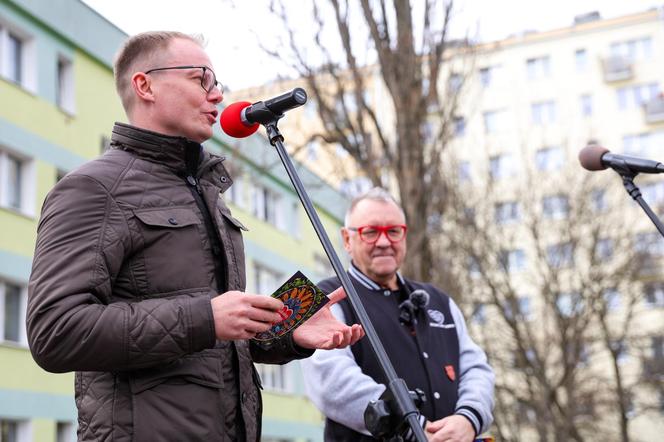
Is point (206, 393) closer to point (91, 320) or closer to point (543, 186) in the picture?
point (91, 320)

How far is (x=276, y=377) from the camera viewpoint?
30578mm

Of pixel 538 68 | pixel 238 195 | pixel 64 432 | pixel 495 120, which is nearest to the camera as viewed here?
pixel 64 432

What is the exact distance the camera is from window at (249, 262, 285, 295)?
3003 cm

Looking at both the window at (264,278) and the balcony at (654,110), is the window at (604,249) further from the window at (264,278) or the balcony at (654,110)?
the balcony at (654,110)

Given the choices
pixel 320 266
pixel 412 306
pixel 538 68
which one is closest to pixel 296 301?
pixel 412 306

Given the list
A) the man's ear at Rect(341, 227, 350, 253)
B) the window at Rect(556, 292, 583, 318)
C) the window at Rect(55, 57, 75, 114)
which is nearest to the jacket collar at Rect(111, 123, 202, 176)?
the man's ear at Rect(341, 227, 350, 253)

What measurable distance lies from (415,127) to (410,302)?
25.4 ft

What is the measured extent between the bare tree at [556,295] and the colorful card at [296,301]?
2091 centimetres

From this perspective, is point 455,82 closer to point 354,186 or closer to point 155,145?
point 354,186

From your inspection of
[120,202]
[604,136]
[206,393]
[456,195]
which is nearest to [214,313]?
[206,393]

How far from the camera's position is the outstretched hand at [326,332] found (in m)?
3.06

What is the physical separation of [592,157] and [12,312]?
A: 15255 mm

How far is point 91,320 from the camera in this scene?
2623 mm

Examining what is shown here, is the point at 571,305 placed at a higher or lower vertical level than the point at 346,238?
higher
